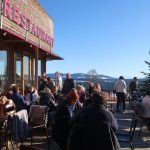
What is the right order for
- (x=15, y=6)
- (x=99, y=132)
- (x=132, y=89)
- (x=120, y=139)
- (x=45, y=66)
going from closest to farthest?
(x=99, y=132) < (x=120, y=139) < (x=15, y=6) < (x=132, y=89) < (x=45, y=66)

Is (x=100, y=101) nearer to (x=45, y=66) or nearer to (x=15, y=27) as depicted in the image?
(x=15, y=27)

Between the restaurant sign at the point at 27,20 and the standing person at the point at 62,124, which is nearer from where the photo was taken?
the standing person at the point at 62,124

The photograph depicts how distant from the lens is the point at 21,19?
16.9m

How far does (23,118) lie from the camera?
856cm

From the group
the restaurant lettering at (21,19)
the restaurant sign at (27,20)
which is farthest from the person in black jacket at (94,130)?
the restaurant lettering at (21,19)

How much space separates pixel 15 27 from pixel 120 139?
30.6 ft

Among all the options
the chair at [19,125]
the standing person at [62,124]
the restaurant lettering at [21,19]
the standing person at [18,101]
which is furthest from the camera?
the restaurant lettering at [21,19]

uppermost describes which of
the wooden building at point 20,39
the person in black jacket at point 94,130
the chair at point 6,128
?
the wooden building at point 20,39

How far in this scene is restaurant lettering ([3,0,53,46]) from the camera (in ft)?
48.3

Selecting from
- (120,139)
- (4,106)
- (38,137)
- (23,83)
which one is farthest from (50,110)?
(23,83)

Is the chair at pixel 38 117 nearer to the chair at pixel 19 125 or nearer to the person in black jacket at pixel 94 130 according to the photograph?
the chair at pixel 19 125

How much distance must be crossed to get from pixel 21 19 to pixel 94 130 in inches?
473

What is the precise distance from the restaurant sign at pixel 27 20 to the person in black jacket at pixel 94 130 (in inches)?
304

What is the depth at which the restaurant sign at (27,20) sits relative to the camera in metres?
15.0
